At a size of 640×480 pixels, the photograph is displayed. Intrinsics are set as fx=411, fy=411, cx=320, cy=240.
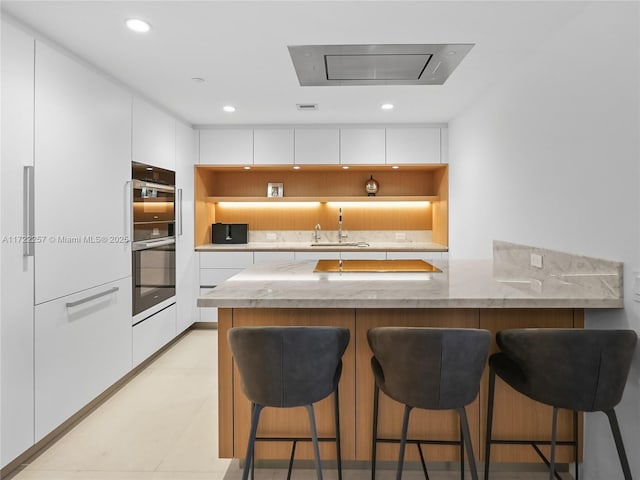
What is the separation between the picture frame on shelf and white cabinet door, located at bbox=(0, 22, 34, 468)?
301 centimetres

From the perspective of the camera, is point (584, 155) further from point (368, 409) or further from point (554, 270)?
point (368, 409)

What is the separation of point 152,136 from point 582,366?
3.48 meters

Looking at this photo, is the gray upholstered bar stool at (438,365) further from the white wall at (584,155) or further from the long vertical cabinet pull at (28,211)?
the long vertical cabinet pull at (28,211)

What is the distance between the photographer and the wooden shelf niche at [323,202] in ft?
16.7

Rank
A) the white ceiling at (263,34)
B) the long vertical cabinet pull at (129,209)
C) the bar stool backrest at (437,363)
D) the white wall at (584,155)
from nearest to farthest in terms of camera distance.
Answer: the bar stool backrest at (437,363)
the white wall at (584,155)
the white ceiling at (263,34)
the long vertical cabinet pull at (129,209)

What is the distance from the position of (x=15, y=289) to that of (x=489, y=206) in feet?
10.4

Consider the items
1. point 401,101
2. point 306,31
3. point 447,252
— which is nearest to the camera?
point 306,31

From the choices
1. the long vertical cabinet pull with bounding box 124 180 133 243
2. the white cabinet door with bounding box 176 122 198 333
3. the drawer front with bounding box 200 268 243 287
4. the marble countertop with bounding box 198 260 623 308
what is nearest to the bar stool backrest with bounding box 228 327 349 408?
the marble countertop with bounding box 198 260 623 308

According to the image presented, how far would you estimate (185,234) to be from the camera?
4391mm

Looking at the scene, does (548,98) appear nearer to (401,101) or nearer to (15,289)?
(401,101)

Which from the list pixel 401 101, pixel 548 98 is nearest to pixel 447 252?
pixel 401 101

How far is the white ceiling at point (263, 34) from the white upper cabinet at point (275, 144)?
1205mm

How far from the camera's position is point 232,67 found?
2.82m

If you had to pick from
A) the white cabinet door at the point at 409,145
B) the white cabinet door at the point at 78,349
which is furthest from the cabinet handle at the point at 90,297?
the white cabinet door at the point at 409,145
